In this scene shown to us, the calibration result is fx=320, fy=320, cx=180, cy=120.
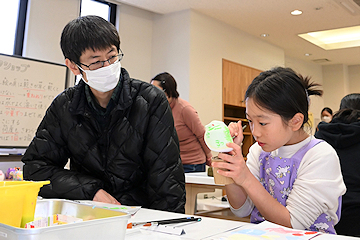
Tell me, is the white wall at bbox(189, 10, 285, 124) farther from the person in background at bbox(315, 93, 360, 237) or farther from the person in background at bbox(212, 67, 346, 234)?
the person in background at bbox(212, 67, 346, 234)

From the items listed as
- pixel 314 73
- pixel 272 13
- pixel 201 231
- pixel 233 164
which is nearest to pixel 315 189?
pixel 233 164

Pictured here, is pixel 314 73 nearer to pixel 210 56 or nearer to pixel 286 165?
pixel 210 56

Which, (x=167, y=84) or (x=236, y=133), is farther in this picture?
(x=167, y=84)

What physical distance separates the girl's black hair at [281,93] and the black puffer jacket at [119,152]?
38 cm

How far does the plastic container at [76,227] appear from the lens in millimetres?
474

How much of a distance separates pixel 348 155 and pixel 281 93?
71cm

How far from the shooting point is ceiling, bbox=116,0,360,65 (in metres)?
4.19

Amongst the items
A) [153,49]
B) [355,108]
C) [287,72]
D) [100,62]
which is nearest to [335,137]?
[355,108]

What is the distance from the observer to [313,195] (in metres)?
1.01

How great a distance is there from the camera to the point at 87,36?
4.03ft

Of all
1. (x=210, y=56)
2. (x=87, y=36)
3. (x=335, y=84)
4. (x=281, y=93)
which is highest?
(x=335, y=84)

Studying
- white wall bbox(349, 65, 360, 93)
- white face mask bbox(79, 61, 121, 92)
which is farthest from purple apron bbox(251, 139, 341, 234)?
white wall bbox(349, 65, 360, 93)

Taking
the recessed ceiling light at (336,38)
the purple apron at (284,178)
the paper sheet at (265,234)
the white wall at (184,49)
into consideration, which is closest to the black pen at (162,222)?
the paper sheet at (265,234)

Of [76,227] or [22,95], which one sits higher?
[22,95]
